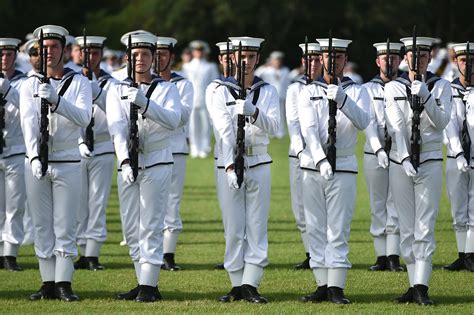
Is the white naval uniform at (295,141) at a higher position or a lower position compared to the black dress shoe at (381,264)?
higher

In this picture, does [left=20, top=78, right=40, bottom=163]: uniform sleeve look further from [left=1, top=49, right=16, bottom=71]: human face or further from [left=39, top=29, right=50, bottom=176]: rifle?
[left=1, top=49, right=16, bottom=71]: human face

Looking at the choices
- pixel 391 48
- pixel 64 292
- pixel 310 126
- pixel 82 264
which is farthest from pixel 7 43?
pixel 391 48

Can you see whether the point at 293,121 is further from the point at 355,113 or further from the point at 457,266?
the point at 457,266

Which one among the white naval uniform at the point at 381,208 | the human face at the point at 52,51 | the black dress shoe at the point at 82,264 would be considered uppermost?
the human face at the point at 52,51

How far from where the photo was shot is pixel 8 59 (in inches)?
643

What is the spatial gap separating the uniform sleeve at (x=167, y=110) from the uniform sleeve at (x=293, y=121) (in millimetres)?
1653

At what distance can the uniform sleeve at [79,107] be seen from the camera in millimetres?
13414

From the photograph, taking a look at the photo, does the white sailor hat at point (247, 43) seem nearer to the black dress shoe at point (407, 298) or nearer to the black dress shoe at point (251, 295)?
the black dress shoe at point (251, 295)

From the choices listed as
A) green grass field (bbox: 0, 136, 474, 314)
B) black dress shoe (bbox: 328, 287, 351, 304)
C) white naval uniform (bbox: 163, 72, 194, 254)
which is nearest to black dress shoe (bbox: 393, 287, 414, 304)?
green grass field (bbox: 0, 136, 474, 314)

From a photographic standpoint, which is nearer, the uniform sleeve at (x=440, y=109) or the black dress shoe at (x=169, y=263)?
the uniform sleeve at (x=440, y=109)

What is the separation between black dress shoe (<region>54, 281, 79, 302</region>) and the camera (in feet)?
45.2

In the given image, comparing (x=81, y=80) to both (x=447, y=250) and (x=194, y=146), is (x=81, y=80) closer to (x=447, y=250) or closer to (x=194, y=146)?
(x=447, y=250)

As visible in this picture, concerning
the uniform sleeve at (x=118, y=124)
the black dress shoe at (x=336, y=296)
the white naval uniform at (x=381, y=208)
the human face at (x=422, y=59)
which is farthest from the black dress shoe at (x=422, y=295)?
the uniform sleeve at (x=118, y=124)

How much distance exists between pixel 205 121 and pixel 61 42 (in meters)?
19.4
